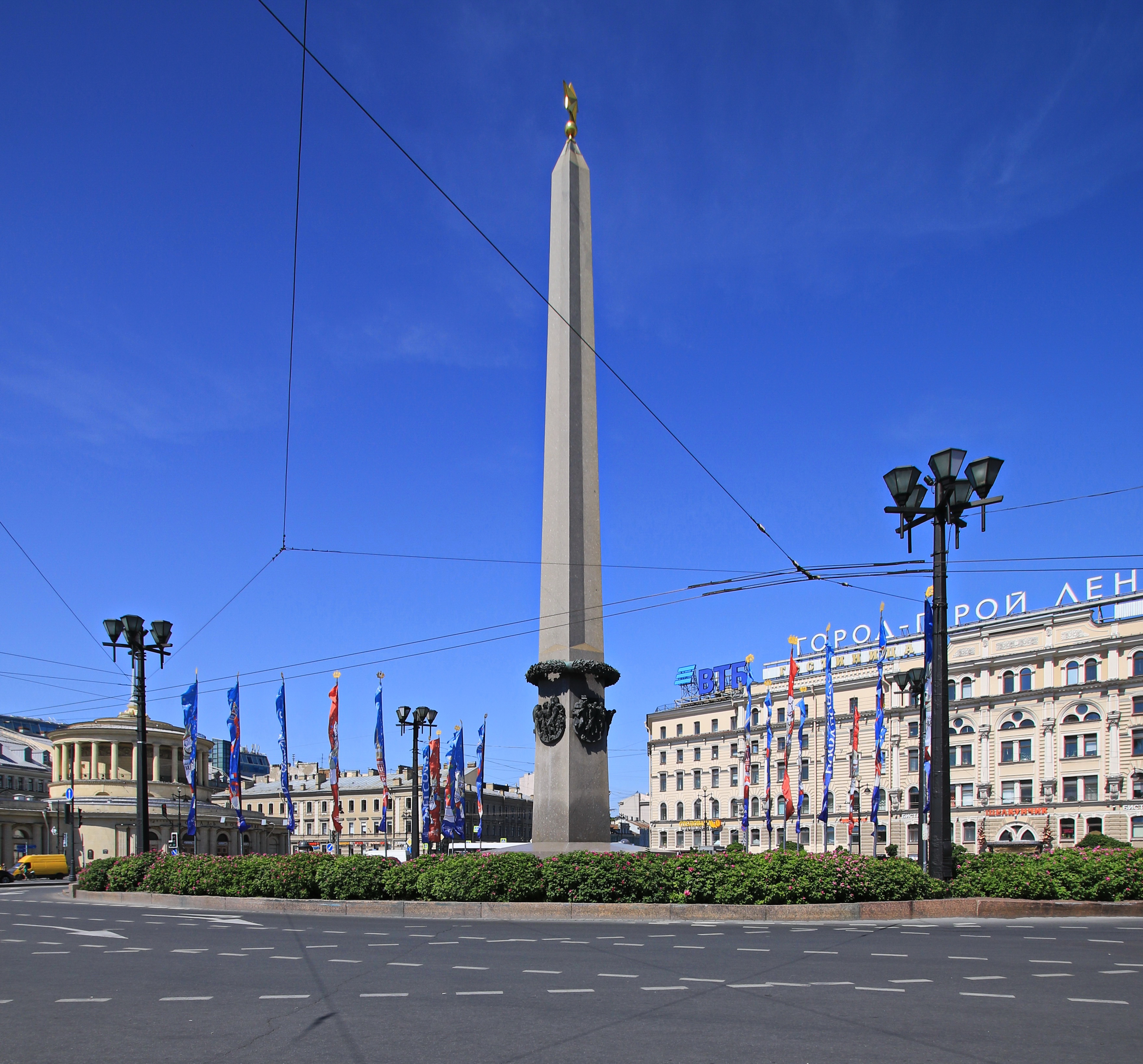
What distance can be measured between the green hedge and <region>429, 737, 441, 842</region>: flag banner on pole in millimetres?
25813

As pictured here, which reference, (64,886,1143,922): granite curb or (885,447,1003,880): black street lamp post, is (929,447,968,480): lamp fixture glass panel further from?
(64,886,1143,922): granite curb

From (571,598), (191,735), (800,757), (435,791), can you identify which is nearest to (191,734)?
(191,735)

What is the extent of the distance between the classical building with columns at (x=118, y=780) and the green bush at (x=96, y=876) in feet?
204

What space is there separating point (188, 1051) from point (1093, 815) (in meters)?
72.1

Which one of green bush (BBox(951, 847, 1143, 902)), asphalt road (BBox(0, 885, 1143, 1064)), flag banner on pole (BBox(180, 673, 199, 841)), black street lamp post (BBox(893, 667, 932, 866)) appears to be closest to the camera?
asphalt road (BBox(0, 885, 1143, 1064))

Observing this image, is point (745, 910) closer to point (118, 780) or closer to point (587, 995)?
point (587, 995)

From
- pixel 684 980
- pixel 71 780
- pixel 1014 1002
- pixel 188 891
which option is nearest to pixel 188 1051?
pixel 684 980

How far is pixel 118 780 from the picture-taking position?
3696 inches

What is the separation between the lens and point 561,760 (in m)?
20.3

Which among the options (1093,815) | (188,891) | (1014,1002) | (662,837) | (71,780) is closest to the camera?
(1014,1002)

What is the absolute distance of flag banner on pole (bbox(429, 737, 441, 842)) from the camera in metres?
46.1

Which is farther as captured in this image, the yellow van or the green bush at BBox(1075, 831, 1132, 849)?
the yellow van

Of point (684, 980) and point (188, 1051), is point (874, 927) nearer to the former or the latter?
point (684, 980)

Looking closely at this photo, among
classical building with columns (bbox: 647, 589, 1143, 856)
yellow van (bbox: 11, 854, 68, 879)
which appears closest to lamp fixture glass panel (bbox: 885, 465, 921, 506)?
classical building with columns (bbox: 647, 589, 1143, 856)
